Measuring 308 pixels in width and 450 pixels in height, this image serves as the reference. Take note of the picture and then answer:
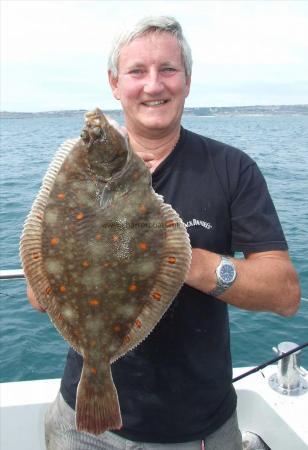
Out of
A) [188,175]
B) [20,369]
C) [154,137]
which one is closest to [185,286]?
[188,175]

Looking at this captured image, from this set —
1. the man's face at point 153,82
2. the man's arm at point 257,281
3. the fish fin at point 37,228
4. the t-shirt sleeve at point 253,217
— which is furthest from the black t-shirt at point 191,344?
the fish fin at point 37,228

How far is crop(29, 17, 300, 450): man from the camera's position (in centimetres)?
268

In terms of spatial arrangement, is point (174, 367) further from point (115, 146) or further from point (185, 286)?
point (115, 146)

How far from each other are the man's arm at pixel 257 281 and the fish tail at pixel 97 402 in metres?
0.63

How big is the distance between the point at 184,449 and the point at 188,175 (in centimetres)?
157

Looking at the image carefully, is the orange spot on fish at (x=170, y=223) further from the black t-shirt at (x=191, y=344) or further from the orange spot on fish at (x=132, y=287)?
the black t-shirt at (x=191, y=344)

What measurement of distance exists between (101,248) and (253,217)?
0.93m

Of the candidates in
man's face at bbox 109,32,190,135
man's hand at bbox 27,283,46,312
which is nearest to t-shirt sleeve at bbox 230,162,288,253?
man's face at bbox 109,32,190,135

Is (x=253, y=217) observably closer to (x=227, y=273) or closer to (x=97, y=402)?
(x=227, y=273)

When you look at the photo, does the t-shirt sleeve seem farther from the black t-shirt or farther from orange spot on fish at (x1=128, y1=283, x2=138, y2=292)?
orange spot on fish at (x1=128, y1=283, x2=138, y2=292)

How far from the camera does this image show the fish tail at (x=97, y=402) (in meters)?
2.32

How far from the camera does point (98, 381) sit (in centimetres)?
232

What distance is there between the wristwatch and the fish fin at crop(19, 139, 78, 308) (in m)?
→ 0.84

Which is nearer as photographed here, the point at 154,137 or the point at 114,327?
the point at 114,327
